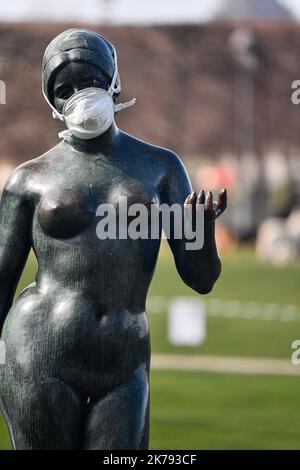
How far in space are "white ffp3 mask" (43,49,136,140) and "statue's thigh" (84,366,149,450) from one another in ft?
3.51

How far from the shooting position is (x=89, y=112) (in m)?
7.02

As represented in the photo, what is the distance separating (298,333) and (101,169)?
20.0 m

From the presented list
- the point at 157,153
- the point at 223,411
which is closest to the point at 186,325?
the point at 223,411

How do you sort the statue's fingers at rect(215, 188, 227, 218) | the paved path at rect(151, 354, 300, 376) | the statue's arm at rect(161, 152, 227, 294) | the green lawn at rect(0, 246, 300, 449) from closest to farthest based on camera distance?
the statue's fingers at rect(215, 188, 227, 218), the statue's arm at rect(161, 152, 227, 294), the green lawn at rect(0, 246, 300, 449), the paved path at rect(151, 354, 300, 376)

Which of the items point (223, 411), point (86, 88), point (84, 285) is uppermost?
point (223, 411)

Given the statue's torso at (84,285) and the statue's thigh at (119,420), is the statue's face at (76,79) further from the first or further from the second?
the statue's thigh at (119,420)

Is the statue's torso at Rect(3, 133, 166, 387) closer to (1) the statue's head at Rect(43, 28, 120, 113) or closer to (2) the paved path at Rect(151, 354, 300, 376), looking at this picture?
A: (1) the statue's head at Rect(43, 28, 120, 113)

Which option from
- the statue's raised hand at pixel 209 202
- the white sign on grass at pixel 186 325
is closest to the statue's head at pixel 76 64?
the statue's raised hand at pixel 209 202

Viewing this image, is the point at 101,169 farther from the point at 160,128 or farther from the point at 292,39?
the point at 292,39

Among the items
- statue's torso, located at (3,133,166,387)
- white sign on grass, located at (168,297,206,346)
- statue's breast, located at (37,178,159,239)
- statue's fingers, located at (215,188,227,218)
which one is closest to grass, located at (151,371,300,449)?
white sign on grass, located at (168,297,206,346)

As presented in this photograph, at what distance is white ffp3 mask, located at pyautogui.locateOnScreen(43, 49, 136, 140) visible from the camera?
7035 millimetres

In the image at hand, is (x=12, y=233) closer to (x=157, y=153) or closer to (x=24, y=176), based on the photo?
(x=24, y=176)

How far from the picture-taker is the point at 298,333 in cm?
2695

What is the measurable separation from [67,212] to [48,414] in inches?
34.5
